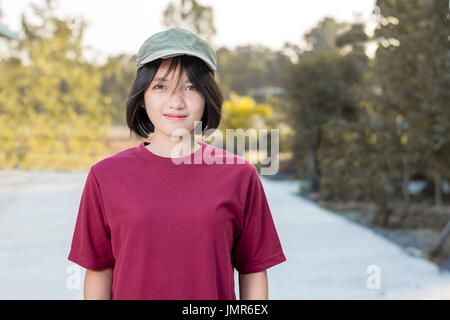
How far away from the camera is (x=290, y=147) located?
45.7 feet

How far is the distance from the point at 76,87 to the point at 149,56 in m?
18.4

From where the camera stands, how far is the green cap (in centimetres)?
153

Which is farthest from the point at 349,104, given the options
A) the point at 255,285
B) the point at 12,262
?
the point at 255,285

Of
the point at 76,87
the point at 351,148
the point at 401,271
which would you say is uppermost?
the point at 76,87

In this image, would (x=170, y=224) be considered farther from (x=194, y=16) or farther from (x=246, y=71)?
(x=246, y=71)

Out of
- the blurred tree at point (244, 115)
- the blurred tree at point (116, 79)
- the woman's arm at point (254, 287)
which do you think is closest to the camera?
the woman's arm at point (254, 287)

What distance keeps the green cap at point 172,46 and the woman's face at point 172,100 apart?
6 cm

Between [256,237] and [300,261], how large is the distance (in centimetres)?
497

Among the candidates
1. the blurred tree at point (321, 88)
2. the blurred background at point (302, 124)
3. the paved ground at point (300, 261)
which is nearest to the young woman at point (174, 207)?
the blurred background at point (302, 124)

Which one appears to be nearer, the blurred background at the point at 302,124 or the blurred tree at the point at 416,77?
the blurred background at the point at 302,124

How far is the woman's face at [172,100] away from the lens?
62.4 inches

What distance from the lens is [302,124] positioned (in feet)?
39.8

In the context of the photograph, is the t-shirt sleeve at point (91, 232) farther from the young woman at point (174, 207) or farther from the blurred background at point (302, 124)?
the blurred background at point (302, 124)
